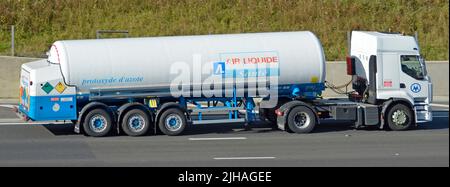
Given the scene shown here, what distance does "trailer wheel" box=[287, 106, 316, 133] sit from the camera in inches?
851

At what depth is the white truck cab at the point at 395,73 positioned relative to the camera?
22078mm

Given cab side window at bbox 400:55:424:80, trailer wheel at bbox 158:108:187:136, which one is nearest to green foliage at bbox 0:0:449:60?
cab side window at bbox 400:55:424:80

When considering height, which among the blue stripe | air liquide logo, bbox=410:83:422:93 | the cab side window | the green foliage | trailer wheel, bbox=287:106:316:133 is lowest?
trailer wheel, bbox=287:106:316:133

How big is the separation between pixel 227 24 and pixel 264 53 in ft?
48.7

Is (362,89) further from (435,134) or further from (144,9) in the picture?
(144,9)

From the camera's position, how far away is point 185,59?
69.3 feet

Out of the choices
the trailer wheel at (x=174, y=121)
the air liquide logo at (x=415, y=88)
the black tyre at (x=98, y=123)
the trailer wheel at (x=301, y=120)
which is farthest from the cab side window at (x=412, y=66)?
the black tyre at (x=98, y=123)

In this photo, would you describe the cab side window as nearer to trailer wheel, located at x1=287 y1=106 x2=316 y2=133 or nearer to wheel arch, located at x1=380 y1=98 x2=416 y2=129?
wheel arch, located at x1=380 y1=98 x2=416 y2=129

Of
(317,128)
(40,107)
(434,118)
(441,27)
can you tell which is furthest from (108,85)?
(441,27)

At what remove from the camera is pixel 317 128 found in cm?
2295

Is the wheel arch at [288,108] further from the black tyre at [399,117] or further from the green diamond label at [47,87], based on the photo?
the green diamond label at [47,87]

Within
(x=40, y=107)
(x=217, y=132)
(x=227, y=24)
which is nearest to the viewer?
(x=40, y=107)

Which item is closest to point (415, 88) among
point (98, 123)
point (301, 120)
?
point (301, 120)

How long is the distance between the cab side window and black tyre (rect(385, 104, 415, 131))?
81cm
